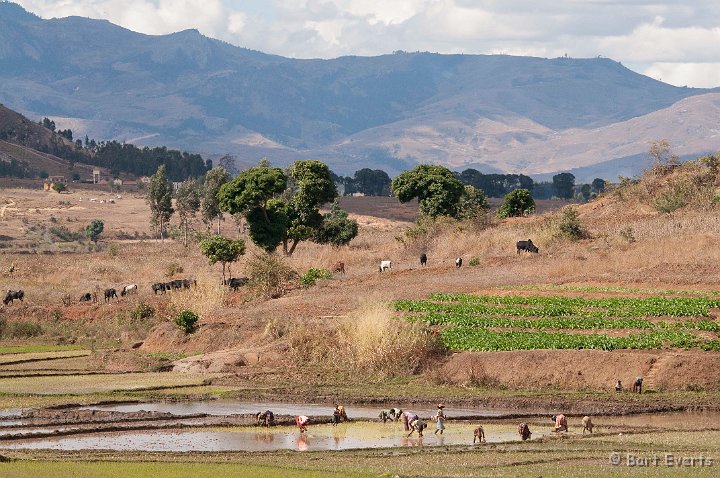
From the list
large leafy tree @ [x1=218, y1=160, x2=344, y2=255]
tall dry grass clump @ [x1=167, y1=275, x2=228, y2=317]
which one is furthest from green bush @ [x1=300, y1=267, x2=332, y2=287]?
large leafy tree @ [x1=218, y1=160, x2=344, y2=255]

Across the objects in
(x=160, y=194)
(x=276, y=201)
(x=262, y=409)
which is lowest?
(x=262, y=409)

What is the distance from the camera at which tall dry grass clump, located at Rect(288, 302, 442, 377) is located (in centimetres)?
4606

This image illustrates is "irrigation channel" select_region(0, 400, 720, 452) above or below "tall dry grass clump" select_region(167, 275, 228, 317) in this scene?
below

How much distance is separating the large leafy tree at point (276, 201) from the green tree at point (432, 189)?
1138 centimetres

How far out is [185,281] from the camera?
69.8 metres

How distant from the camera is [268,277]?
64250 millimetres

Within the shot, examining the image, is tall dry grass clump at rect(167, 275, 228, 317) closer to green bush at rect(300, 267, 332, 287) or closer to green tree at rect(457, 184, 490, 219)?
green bush at rect(300, 267, 332, 287)

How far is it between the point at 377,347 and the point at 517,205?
57.9 m

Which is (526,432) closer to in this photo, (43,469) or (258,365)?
(43,469)

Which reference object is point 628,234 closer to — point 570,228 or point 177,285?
point 570,228

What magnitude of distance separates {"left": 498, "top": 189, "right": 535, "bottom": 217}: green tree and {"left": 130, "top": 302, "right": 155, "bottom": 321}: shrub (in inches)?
1761

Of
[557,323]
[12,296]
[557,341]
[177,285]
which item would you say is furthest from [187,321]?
[557,341]

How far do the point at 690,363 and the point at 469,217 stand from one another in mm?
43795

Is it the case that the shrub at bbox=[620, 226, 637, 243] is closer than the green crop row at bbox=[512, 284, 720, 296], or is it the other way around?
the green crop row at bbox=[512, 284, 720, 296]
